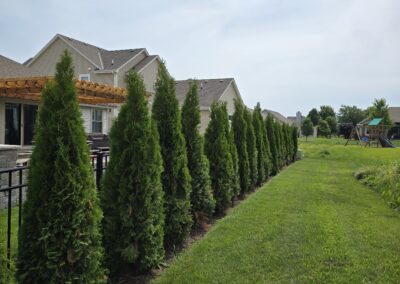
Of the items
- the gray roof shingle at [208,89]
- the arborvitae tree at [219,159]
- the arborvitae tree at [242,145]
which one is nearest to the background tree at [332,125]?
the gray roof shingle at [208,89]

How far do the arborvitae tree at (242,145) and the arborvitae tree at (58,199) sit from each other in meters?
5.55

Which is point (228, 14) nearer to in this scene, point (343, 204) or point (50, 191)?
point (343, 204)

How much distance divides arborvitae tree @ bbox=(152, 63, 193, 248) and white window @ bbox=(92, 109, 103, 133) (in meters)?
14.2

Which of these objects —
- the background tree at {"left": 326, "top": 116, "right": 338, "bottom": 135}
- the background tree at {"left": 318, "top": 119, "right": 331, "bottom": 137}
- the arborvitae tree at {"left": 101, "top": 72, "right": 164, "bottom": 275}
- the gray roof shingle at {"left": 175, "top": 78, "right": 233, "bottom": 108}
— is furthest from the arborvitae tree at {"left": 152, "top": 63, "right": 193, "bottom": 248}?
the background tree at {"left": 326, "top": 116, "right": 338, "bottom": 135}

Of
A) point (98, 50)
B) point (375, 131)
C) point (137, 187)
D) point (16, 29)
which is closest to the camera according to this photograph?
point (137, 187)

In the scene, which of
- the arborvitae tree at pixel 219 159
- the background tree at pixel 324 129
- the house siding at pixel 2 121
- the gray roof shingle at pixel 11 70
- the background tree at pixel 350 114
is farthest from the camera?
the background tree at pixel 350 114

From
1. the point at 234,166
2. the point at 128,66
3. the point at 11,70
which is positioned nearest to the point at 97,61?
the point at 128,66

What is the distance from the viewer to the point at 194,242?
4547 mm

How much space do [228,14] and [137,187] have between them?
793cm

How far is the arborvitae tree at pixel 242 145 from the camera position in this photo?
776 cm

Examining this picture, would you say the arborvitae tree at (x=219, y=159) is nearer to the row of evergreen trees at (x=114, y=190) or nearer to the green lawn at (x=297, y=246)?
the green lawn at (x=297, y=246)

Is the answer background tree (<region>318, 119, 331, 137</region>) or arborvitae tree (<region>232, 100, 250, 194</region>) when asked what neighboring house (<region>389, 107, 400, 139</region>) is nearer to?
background tree (<region>318, 119, 331, 137</region>)

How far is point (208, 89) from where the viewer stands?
88.8 ft

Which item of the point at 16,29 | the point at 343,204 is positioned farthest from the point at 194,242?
the point at 16,29
